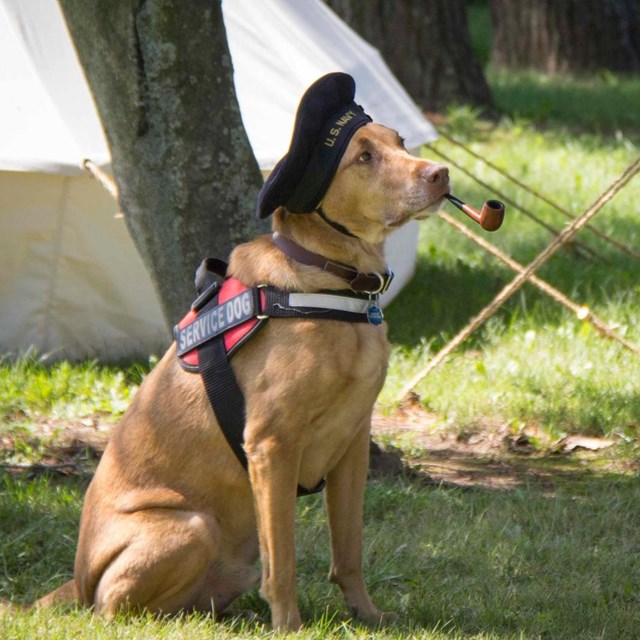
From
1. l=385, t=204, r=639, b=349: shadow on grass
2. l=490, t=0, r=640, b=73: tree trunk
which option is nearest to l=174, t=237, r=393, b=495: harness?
l=385, t=204, r=639, b=349: shadow on grass

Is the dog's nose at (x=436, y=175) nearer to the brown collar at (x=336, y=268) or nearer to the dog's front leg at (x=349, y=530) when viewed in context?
the brown collar at (x=336, y=268)

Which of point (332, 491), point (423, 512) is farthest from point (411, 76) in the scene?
point (332, 491)

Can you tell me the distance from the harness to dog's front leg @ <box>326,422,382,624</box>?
371 mm

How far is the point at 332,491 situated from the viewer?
→ 3.67 meters

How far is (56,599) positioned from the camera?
141 inches

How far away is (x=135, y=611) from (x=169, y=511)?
30 centimetres

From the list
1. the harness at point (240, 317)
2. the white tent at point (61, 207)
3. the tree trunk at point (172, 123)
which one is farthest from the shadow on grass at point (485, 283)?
the harness at point (240, 317)

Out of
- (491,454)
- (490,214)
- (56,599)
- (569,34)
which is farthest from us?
(569,34)

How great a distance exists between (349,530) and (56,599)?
94cm

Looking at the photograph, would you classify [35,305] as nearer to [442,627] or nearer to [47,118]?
[47,118]

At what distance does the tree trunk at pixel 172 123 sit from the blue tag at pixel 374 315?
3.93 feet

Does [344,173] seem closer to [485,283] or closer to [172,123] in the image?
[172,123]

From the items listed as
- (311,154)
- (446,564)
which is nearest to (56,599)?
(446,564)

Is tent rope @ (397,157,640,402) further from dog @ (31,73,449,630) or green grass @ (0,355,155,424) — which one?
dog @ (31,73,449,630)
